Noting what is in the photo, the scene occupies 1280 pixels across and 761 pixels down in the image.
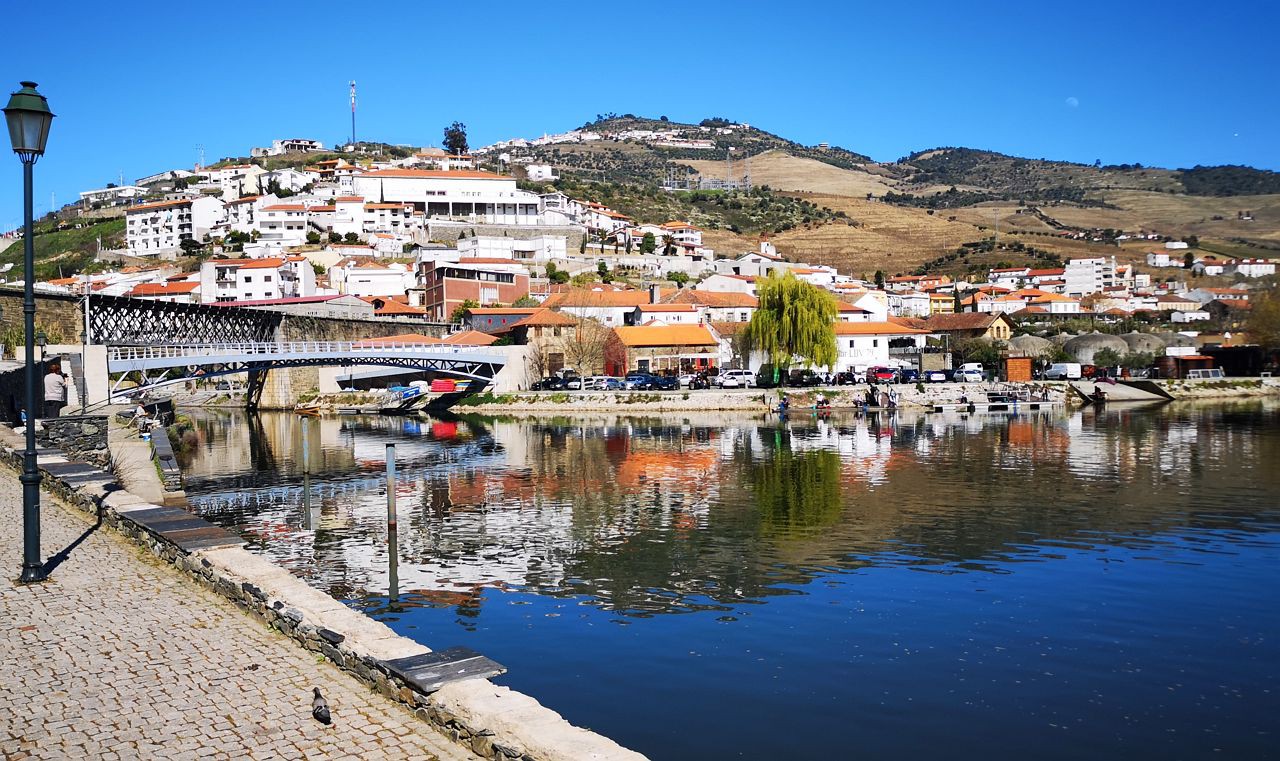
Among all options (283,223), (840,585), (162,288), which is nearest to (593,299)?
(162,288)

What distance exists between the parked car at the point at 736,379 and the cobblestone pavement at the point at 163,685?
1891 inches

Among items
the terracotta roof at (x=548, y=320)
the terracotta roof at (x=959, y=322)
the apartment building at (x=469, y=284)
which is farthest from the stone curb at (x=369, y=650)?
the terracotta roof at (x=959, y=322)

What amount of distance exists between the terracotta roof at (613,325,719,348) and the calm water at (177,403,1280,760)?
95.6 feet

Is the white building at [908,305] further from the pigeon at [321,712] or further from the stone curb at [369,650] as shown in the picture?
the pigeon at [321,712]

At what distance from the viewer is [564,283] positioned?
8612 cm

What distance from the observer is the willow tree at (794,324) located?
5762 centimetres

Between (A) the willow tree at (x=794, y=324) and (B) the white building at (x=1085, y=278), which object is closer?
(A) the willow tree at (x=794, y=324)

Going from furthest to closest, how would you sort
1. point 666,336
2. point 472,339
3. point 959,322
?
1. point 959,322
2. point 666,336
3. point 472,339

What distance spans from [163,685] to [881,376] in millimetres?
55315

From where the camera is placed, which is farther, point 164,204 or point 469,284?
point 164,204

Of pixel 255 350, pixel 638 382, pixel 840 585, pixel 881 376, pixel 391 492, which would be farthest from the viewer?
pixel 881 376

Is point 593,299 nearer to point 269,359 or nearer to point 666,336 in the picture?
point 666,336

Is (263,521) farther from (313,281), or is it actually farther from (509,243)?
(509,243)

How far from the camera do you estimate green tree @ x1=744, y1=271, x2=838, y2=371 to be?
2269 inches
